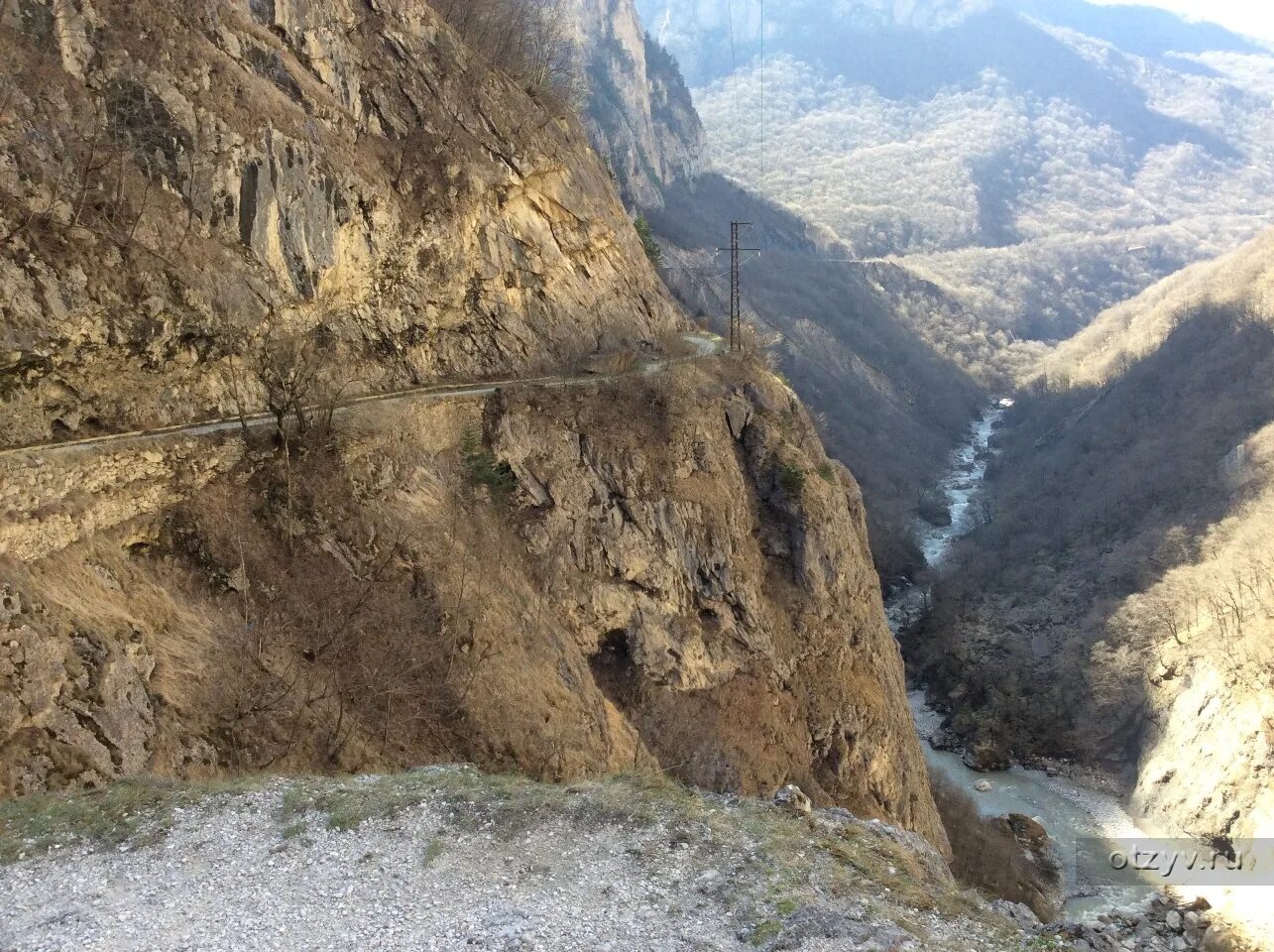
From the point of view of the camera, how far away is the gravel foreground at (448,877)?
9.05 metres

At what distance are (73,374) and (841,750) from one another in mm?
21387

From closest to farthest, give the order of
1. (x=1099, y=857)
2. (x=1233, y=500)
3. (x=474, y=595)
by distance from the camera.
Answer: (x=474, y=595) → (x=1099, y=857) → (x=1233, y=500)

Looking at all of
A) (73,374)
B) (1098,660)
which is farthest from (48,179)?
(1098,660)

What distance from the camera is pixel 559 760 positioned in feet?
57.6

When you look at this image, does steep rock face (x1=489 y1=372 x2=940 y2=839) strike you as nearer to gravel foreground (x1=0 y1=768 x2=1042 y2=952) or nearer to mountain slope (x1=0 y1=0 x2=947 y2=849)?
mountain slope (x1=0 y1=0 x2=947 y2=849)

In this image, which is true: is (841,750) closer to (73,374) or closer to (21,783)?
(21,783)

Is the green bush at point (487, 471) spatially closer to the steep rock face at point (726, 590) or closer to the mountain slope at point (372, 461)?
the mountain slope at point (372, 461)

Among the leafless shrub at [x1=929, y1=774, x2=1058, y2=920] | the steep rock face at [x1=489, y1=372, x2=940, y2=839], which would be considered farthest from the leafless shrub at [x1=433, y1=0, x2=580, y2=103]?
the leafless shrub at [x1=929, y1=774, x2=1058, y2=920]

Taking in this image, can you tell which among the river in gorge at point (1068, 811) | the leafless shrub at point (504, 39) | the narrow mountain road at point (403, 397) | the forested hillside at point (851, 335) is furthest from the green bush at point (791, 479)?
the forested hillside at point (851, 335)

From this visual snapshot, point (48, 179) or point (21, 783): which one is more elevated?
point (48, 179)

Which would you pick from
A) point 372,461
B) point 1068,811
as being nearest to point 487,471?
point 372,461

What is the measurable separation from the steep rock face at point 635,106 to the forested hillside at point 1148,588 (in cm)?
5645

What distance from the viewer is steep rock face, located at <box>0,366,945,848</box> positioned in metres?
13.8

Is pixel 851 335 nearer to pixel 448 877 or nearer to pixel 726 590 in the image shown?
pixel 726 590
